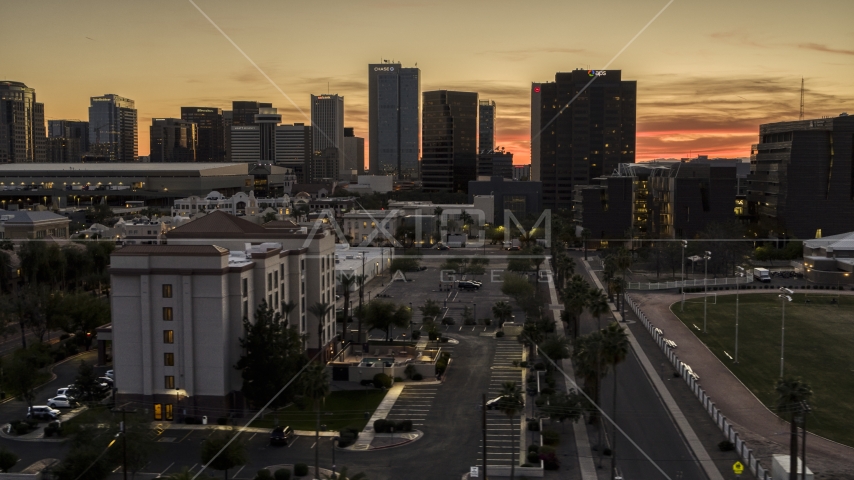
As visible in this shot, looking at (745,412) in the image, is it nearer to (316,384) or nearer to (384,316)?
(316,384)

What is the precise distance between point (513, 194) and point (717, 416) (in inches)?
3265

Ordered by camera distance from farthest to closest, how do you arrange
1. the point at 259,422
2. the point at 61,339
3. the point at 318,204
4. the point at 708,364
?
the point at 318,204 → the point at 61,339 → the point at 708,364 → the point at 259,422

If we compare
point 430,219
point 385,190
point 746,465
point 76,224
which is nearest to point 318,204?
point 430,219

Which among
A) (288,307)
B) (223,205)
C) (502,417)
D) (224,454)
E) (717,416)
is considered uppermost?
(223,205)

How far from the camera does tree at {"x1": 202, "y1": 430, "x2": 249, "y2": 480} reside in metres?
22.3

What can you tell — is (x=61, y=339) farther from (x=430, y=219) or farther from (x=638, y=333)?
(x=430, y=219)

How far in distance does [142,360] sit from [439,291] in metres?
30.3

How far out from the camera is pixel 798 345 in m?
39.1

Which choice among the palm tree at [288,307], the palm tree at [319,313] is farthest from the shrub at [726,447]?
the palm tree at [319,313]

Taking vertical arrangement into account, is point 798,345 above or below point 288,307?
below

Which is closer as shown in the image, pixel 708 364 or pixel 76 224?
pixel 708 364

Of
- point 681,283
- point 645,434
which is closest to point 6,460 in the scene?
point 645,434

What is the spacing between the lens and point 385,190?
167875 mm

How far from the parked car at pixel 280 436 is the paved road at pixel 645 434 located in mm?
9805
